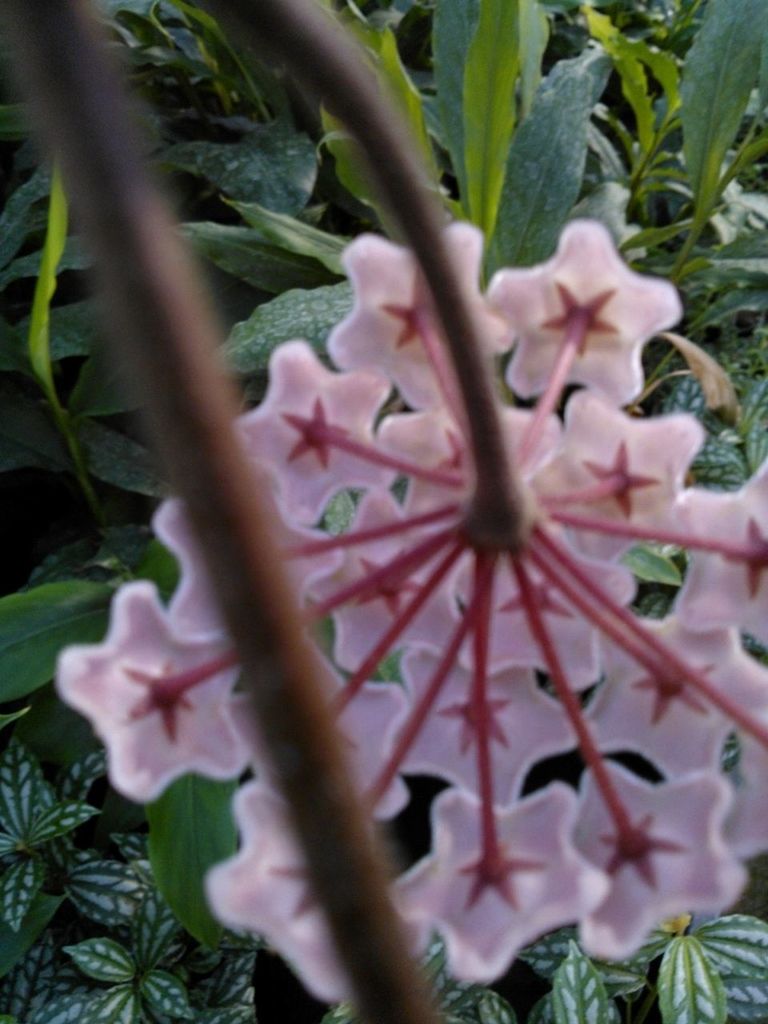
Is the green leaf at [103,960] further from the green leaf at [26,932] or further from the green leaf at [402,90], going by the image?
the green leaf at [402,90]

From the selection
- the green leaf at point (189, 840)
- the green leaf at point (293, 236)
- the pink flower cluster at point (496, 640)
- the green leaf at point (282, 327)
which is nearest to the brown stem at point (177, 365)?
the pink flower cluster at point (496, 640)

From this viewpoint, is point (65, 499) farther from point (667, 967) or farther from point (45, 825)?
point (667, 967)

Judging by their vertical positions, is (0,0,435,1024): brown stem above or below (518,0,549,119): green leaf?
above

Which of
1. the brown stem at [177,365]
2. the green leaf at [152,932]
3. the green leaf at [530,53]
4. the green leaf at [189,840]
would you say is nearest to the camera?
the brown stem at [177,365]

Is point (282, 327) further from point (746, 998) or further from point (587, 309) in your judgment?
point (746, 998)

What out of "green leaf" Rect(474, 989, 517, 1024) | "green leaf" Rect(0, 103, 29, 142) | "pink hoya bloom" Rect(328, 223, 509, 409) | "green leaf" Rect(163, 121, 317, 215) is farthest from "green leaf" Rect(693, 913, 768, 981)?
"green leaf" Rect(0, 103, 29, 142)

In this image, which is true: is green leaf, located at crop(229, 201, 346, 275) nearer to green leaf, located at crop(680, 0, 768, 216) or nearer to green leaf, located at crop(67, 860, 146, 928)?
green leaf, located at crop(680, 0, 768, 216)
